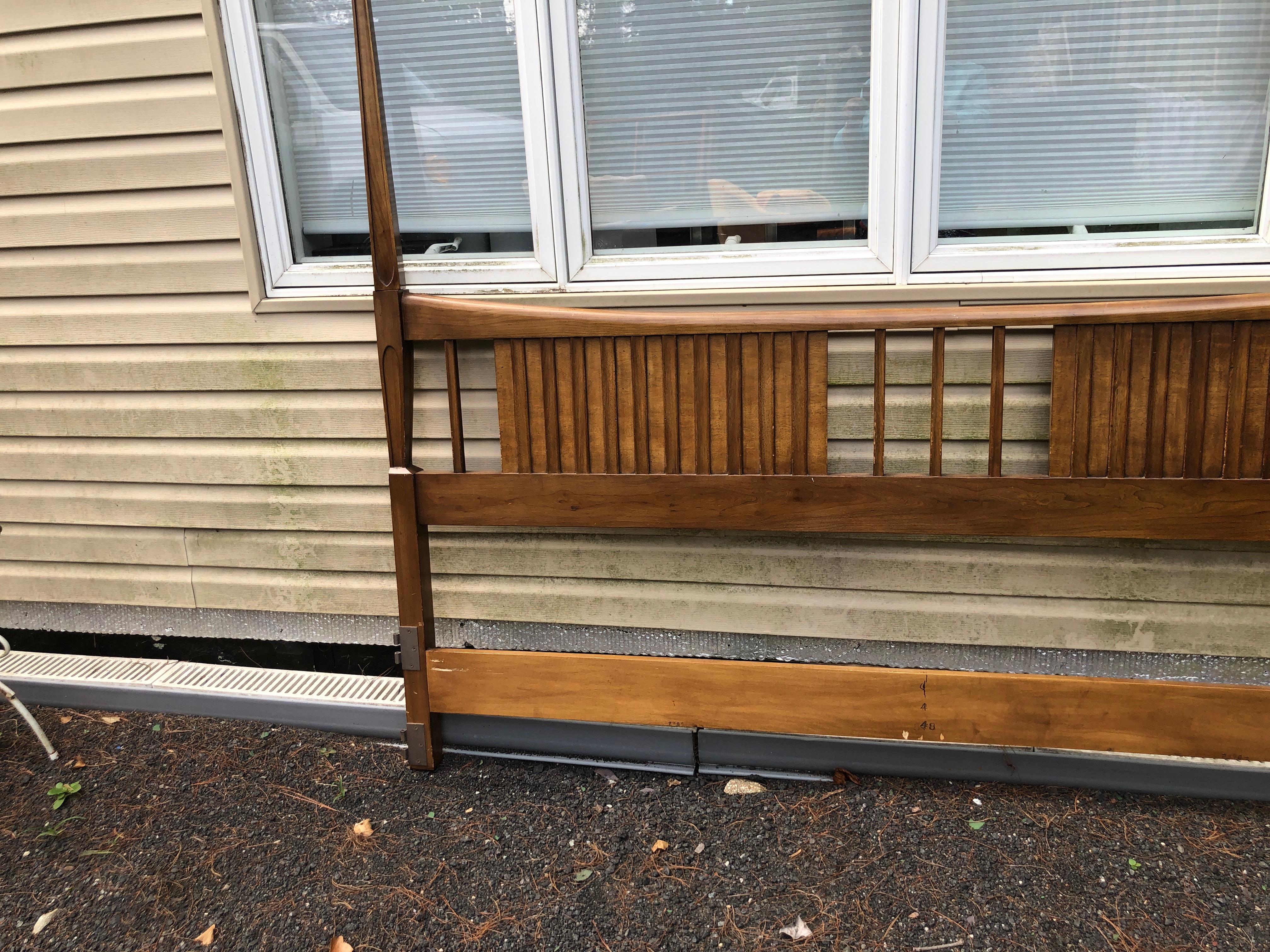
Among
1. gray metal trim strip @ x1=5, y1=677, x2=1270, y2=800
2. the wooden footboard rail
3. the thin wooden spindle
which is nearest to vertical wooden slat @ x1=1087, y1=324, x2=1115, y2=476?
the wooden footboard rail

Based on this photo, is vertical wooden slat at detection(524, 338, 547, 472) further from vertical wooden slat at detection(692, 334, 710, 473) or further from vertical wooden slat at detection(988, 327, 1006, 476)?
vertical wooden slat at detection(988, 327, 1006, 476)

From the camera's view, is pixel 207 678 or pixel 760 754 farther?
pixel 207 678

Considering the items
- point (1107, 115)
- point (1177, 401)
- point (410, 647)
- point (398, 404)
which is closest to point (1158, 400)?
point (1177, 401)

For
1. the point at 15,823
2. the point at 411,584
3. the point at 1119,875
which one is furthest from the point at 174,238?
the point at 1119,875

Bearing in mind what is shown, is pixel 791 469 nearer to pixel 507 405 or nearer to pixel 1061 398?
pixel 1061 398

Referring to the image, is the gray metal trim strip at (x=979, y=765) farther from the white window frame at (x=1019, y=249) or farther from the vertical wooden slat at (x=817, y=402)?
the white window frame at (x=1019, y=249)

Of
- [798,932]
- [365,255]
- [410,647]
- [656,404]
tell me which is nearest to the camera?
[798,932]

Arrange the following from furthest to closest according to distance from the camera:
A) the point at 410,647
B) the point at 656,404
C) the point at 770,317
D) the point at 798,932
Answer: the point at 410,647 < the point at 656,404 < the point at 770,317 < the point at 798,932

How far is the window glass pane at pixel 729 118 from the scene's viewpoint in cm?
216

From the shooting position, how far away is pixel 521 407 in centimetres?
223

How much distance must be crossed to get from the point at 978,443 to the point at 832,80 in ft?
3.39

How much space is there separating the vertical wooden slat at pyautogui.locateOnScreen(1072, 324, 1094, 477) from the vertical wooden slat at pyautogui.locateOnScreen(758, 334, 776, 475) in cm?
70

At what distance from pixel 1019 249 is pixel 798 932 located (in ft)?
5.68

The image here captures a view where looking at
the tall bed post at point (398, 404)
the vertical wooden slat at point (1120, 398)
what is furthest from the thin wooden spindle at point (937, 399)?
the tall bed post at point (398, 404)
